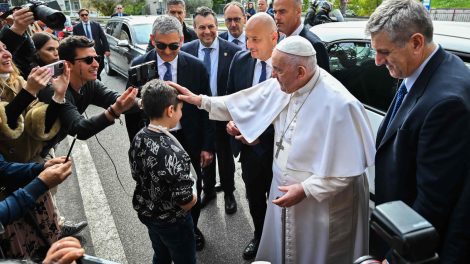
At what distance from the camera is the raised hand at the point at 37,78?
87.7 inches

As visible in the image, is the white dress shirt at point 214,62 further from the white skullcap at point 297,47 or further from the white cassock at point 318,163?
the white skullcap at point 297,47

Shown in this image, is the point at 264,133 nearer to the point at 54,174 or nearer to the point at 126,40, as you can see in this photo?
the point at 54,174

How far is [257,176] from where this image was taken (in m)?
2.81

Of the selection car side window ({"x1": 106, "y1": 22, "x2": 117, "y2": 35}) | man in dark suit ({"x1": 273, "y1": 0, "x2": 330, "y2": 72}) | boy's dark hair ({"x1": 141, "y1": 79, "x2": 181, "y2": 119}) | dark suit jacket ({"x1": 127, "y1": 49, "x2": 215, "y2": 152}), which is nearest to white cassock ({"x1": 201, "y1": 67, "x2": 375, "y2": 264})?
dark suit jacket ({"x1": 127, "y1": 49, "x2": 215, "y2": 152})

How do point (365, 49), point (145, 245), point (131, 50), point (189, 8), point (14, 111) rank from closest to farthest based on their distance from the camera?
point (14, 111) → point (365, 49) → point (145, 245) → point (131, 50) → point (189, 8)

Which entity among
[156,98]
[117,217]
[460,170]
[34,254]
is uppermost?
[156,98]

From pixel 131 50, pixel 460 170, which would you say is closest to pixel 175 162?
pixel 460 170

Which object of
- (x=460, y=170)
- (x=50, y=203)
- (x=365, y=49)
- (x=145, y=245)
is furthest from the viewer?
(x=145, y=245)

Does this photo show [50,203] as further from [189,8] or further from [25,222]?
[189,8]

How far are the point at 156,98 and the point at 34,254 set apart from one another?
135 cm

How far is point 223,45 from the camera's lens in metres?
3.71

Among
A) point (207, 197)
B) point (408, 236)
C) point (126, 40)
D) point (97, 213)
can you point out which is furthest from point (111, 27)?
point (408, 236)

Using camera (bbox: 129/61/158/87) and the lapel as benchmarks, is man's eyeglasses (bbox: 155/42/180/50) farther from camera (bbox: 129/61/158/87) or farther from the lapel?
the lapel

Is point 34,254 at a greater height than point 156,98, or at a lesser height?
lesser
